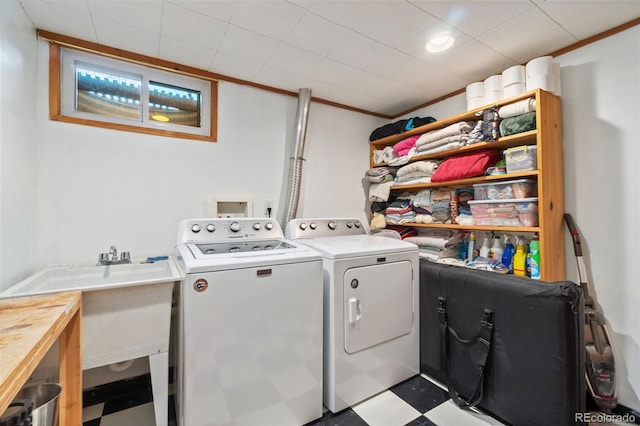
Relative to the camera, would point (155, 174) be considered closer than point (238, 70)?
Yes

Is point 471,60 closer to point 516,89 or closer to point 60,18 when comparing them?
point 516,89

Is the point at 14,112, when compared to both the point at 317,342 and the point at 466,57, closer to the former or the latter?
the point at 317,342

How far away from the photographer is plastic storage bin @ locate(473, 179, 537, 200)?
1.85 m

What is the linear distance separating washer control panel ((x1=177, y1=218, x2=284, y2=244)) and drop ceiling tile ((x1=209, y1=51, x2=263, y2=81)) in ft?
3.86

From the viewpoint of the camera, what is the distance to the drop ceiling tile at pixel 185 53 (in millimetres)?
1789

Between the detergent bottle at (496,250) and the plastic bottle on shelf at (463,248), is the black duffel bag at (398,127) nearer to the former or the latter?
the plastic bottle on shelf at (463,248)

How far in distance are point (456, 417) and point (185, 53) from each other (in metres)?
2.89

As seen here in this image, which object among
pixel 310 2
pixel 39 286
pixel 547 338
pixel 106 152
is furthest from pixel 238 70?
pixel 547 338

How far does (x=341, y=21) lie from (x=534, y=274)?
2.02 m

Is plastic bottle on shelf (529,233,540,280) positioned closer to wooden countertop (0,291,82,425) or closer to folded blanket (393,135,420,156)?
folded blanket (393,135,420,156)

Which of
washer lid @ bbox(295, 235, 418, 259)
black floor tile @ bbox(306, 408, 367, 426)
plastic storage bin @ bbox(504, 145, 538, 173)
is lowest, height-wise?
black floor tile @ bbox(306, 408, 367, 426)

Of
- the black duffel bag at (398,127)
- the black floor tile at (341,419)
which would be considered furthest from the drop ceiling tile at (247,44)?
the black floor tile at (341,419)

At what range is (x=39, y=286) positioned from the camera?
4.56ft

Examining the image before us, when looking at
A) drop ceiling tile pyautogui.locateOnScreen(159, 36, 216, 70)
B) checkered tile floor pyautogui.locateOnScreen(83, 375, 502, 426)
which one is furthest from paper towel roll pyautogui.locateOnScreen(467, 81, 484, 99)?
checkered tile floor pyautogui.locateOnScreen(83, 375, 502, 426)
